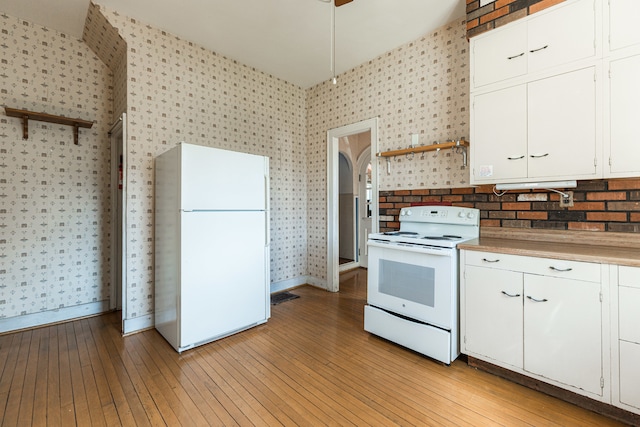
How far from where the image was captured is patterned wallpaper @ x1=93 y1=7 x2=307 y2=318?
269cm

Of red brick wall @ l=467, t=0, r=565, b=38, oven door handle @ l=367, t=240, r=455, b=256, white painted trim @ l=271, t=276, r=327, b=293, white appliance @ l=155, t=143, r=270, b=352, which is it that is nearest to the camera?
red brick wall @ l=467, t=0, r=565, b=38

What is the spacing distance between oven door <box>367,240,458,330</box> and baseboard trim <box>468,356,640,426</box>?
36 cm

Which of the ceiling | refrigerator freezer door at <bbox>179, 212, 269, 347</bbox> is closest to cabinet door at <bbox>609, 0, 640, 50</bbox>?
the ceiling

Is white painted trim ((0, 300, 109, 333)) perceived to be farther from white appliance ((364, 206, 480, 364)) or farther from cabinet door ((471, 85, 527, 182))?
cabinet door ((471, 85, 527, 182))

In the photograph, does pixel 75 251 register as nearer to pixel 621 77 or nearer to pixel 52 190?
pixel 52 190

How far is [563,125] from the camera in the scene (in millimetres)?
1876

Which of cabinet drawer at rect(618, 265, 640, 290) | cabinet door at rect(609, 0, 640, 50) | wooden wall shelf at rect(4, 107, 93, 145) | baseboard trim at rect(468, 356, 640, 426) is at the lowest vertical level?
baseboard trim at rect(468, 356, 640, 426)

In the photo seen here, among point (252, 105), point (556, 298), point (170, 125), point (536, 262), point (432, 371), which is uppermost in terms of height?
point (252, 105)

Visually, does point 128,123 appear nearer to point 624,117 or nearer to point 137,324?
point 137,324

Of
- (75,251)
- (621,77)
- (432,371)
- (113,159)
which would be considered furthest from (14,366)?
(621,77)

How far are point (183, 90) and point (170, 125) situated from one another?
42cm

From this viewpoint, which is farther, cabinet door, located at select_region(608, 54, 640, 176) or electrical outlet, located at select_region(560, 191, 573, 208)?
electrical outlet, located at select_region(560, 191, 573, 208)

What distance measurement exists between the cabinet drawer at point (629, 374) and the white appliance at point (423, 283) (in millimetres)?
855

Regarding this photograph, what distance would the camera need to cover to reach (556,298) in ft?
5.56
